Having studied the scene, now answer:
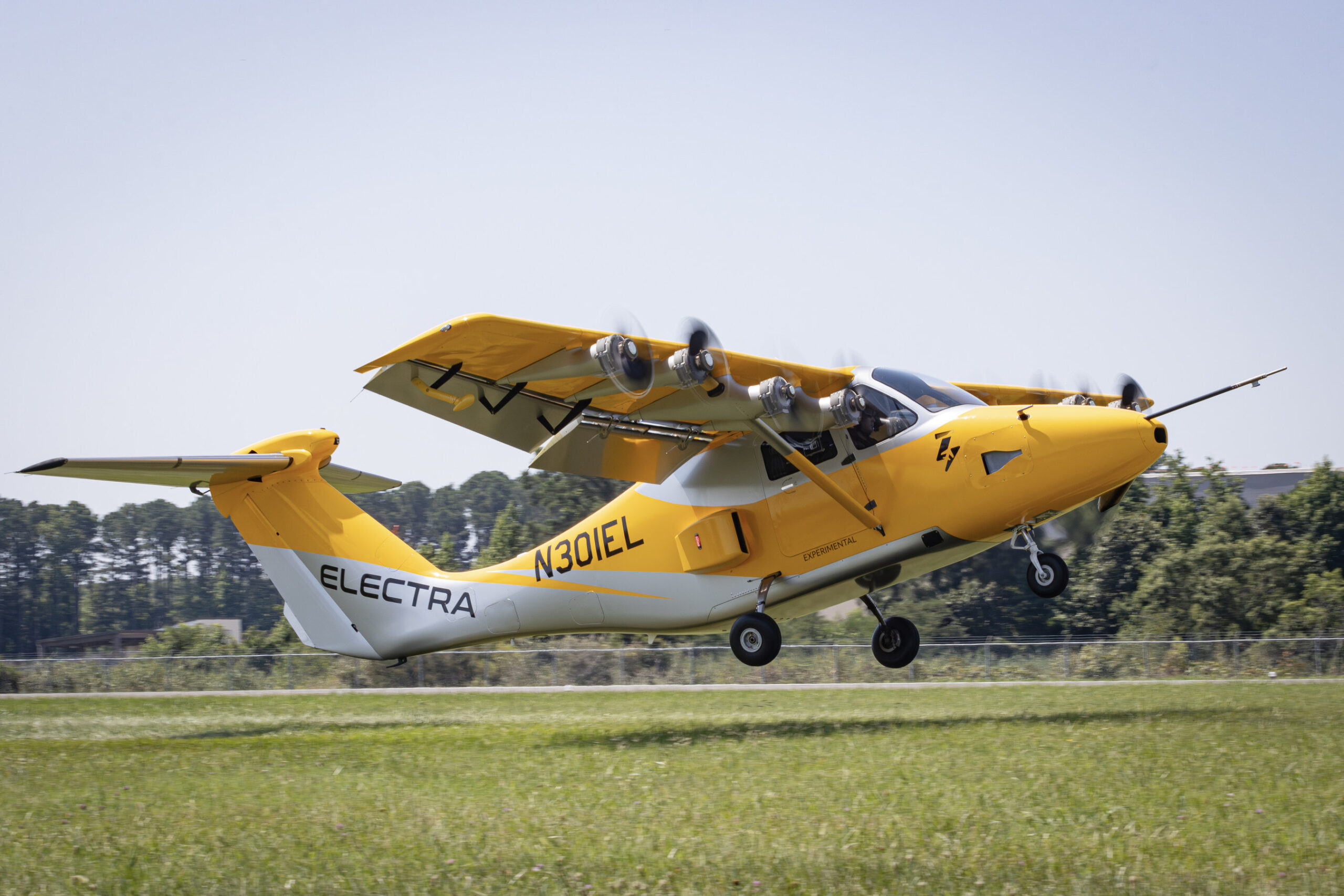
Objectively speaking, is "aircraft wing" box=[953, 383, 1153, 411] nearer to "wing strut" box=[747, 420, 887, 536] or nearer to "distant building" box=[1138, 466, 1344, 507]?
"wing strut" box=[747, 420, 887, 536]

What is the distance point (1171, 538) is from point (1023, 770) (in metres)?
37.8

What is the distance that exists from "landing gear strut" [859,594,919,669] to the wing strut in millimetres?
2178

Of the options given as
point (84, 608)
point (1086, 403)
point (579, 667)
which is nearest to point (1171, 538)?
point (579, 667)

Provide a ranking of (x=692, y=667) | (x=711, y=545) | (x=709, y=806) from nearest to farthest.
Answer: (x=709, y=806), (x=711, y=545), (x=692, y=667)

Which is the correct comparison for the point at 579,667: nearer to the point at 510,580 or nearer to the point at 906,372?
the point at 510,580

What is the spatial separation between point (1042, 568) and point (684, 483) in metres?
4.85

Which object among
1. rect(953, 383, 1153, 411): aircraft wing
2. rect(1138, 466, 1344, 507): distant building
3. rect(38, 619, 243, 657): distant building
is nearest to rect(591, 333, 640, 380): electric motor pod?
rect(953, 383, 1153, 411): aircraft wing

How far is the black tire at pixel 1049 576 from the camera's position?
13578mm

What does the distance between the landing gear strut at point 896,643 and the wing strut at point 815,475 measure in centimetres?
218

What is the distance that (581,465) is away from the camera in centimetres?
1517

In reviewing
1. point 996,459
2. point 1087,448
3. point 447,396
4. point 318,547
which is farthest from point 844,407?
point 318,547

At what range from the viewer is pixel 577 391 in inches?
545

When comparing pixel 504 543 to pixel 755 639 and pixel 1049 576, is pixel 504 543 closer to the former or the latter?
pixel 755 639

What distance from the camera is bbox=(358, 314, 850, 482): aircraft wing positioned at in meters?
11.6
